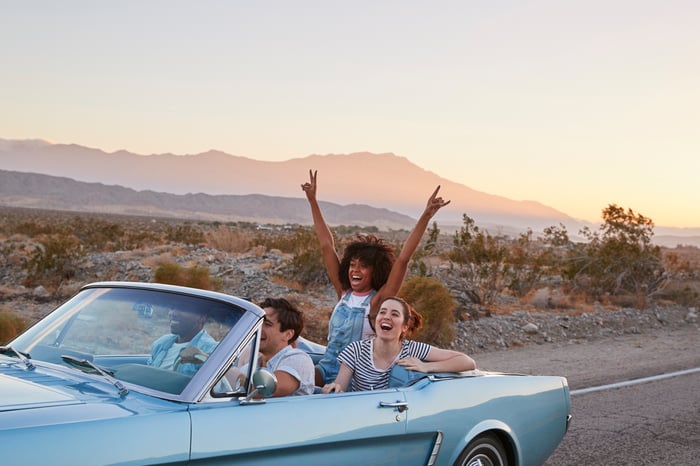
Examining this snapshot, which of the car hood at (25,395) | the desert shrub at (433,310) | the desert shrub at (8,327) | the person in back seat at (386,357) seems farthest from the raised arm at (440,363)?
the desert shrub at (433,310)

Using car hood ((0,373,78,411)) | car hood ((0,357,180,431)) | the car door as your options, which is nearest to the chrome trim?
the car door

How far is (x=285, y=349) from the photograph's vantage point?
16.1ft

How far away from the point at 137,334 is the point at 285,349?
0.95m

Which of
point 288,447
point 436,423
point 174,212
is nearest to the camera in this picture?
point 288,447

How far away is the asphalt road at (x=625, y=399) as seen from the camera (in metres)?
6.98

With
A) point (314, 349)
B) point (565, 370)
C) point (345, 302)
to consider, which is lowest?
point (565, 370)

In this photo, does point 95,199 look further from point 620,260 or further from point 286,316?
point 286,316

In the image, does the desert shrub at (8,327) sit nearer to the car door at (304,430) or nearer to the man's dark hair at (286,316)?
the man's dark hair at (286,316)

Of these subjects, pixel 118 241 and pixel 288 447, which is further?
pixel 118 241

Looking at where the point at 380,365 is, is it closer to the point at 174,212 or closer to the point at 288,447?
the point at 288,447

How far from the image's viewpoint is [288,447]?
3.87m

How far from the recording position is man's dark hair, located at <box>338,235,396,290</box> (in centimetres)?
609

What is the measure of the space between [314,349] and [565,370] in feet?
20.8

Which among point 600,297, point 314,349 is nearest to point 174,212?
point 600,297
